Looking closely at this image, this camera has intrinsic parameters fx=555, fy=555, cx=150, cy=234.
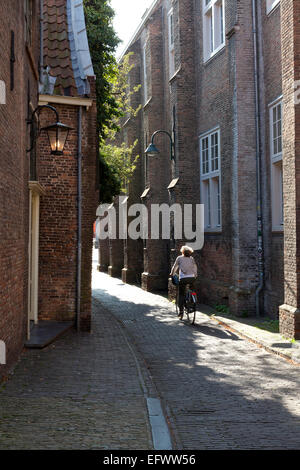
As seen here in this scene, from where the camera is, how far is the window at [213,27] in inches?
675

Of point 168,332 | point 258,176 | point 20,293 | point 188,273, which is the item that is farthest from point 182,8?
point 20,293

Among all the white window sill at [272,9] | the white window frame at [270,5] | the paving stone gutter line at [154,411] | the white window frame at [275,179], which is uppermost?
the white window frame at [270,5]

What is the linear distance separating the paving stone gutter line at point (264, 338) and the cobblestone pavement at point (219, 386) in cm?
16

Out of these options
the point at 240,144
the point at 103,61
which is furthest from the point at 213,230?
the point at 103,61

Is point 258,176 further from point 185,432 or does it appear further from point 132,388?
point 185,432

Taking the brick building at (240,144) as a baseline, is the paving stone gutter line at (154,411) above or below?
below

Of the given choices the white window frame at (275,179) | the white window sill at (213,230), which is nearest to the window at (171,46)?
the white window sill at (213,230)

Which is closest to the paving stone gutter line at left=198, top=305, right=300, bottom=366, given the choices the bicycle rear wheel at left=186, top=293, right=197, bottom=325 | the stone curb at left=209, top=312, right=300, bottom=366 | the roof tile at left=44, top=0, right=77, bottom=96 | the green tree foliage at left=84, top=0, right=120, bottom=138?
the stone curb at left=209, top=312, right=300, bottom=366

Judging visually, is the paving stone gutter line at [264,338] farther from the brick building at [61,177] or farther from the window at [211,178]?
the window at [211,178]

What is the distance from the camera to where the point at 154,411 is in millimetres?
5969

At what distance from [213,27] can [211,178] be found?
15.5 ft

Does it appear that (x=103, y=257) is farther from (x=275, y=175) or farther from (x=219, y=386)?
(x=219, y=386)

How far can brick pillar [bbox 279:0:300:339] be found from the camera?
1086 cm
